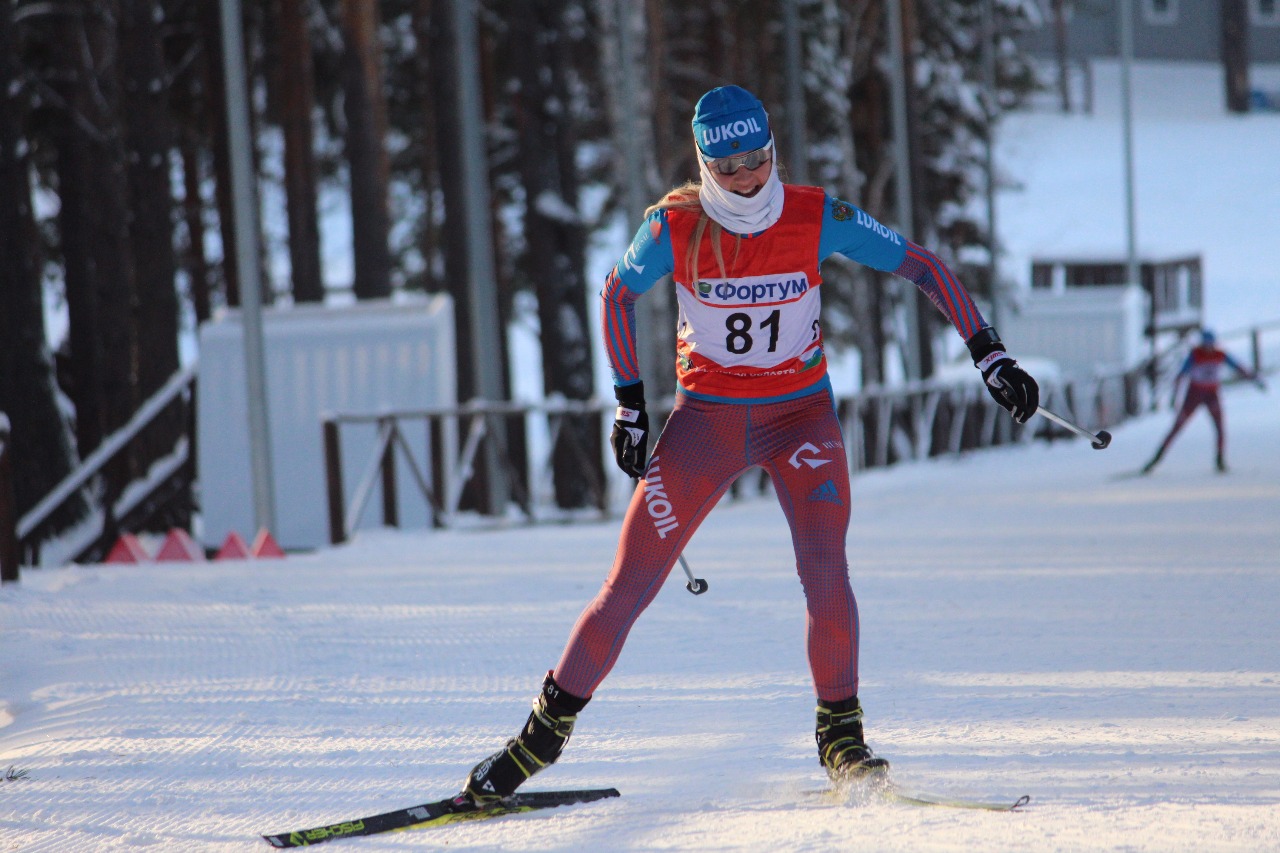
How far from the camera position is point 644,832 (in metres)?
3.91

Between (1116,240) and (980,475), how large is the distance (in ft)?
149

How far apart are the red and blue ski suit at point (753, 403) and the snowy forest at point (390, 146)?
465 inches


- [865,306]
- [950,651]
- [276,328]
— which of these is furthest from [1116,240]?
[950,651]

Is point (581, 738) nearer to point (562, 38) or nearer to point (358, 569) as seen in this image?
point (358, 569)

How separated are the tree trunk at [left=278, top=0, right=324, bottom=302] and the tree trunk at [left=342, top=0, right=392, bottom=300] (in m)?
3.21

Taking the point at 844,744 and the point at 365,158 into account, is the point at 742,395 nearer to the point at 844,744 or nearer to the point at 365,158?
the point at 844,744

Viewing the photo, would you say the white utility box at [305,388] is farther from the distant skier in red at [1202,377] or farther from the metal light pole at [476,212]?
the distant skier in red at [1202,377]

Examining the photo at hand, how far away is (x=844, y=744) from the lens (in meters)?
4.18

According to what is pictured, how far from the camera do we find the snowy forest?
1711 centimetres

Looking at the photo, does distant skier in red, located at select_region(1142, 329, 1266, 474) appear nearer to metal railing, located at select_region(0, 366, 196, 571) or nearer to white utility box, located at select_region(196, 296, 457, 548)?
white utility box, located at select_region(196, 296, 457, 548)

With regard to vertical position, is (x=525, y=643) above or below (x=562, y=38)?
below

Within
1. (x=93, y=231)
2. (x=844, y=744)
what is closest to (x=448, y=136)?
(x=93, y=231)

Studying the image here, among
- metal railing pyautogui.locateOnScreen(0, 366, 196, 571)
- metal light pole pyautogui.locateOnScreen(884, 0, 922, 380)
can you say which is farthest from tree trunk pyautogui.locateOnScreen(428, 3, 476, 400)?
metal light pole pyautogui.locateOnScreen(884, 0, 922, 380)

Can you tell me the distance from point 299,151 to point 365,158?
170 inches
